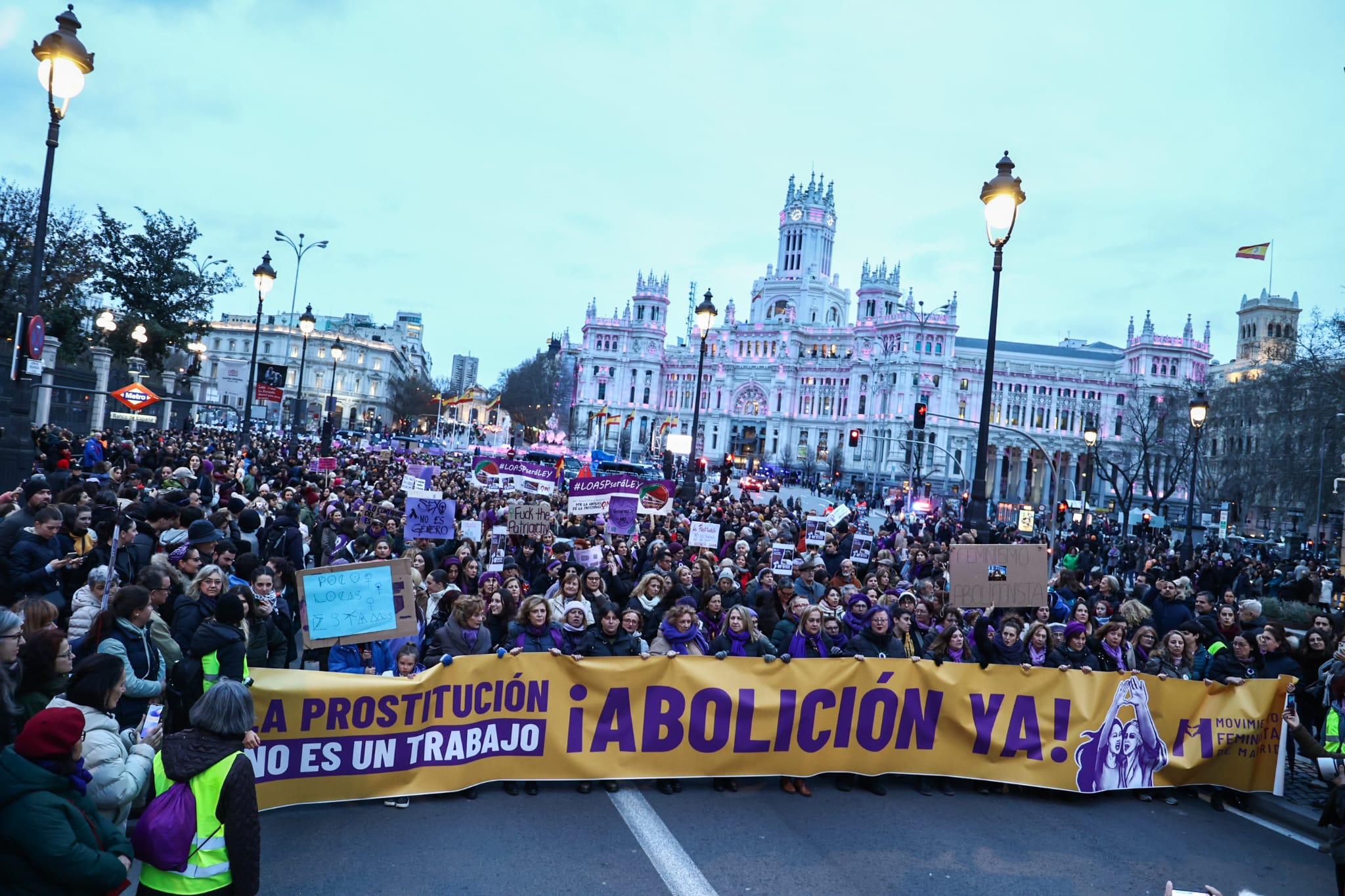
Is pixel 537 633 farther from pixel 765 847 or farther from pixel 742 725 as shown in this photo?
pixel 765 847

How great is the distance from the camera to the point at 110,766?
12.5 ft

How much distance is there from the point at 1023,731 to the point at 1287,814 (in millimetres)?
2473

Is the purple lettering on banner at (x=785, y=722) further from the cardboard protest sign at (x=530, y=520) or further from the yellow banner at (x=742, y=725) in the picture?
the cardboard protest sign at (x=530, y=520)

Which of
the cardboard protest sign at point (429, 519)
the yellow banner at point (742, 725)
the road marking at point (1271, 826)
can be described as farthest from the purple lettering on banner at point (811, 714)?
the cardboard protest sign at point (429, 519)

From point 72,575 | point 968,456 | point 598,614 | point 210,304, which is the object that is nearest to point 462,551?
point 598,614

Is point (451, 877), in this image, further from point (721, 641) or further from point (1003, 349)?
point (1003, 349)

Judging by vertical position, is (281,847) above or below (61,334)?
below

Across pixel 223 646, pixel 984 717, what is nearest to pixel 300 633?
pixel 223 646

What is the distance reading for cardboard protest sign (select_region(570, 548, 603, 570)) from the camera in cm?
1166

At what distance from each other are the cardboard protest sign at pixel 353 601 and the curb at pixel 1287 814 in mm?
7842

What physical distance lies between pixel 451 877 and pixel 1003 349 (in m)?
116

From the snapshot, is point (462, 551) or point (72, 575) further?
point (462, 551)

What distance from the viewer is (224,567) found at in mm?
8266

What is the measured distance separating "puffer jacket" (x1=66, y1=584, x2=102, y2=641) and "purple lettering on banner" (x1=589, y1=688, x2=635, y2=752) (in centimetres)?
372
